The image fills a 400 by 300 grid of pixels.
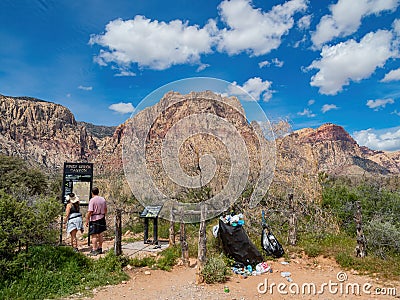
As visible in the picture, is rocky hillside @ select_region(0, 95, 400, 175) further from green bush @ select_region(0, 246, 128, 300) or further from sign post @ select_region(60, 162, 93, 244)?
green bush @ select_region(0, 246, 128, 300)

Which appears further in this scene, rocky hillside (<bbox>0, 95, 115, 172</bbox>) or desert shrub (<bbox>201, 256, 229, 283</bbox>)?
rocky hillside (<bbox>0, 95, 115, 172</bbox>)

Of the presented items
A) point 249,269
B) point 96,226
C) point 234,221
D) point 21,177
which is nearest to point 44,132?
point 21,177

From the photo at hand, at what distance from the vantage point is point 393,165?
12094 centimetres

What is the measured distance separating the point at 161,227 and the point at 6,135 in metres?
88.0

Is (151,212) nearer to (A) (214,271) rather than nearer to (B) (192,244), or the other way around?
(B) (192,244)

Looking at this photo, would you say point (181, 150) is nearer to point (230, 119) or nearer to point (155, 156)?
point (155, 156)

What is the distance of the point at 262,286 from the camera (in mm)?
5500

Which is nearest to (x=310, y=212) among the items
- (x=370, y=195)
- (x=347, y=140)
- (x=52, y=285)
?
(x=370, y=195)

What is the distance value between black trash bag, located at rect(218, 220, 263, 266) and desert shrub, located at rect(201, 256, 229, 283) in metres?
0.66

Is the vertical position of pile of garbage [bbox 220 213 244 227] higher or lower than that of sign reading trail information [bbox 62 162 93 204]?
lower

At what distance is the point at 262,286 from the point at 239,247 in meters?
1.13

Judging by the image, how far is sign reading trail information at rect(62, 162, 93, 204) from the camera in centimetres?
868

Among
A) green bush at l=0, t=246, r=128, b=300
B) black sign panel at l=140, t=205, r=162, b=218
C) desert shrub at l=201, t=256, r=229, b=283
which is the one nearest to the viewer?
green bush at l=0, t=246, r=128, b=300

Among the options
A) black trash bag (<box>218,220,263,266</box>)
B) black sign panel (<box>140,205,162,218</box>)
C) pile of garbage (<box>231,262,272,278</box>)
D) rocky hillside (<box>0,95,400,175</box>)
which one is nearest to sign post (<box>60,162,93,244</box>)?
black sign panel (<box>140,205,162,218</box>)
